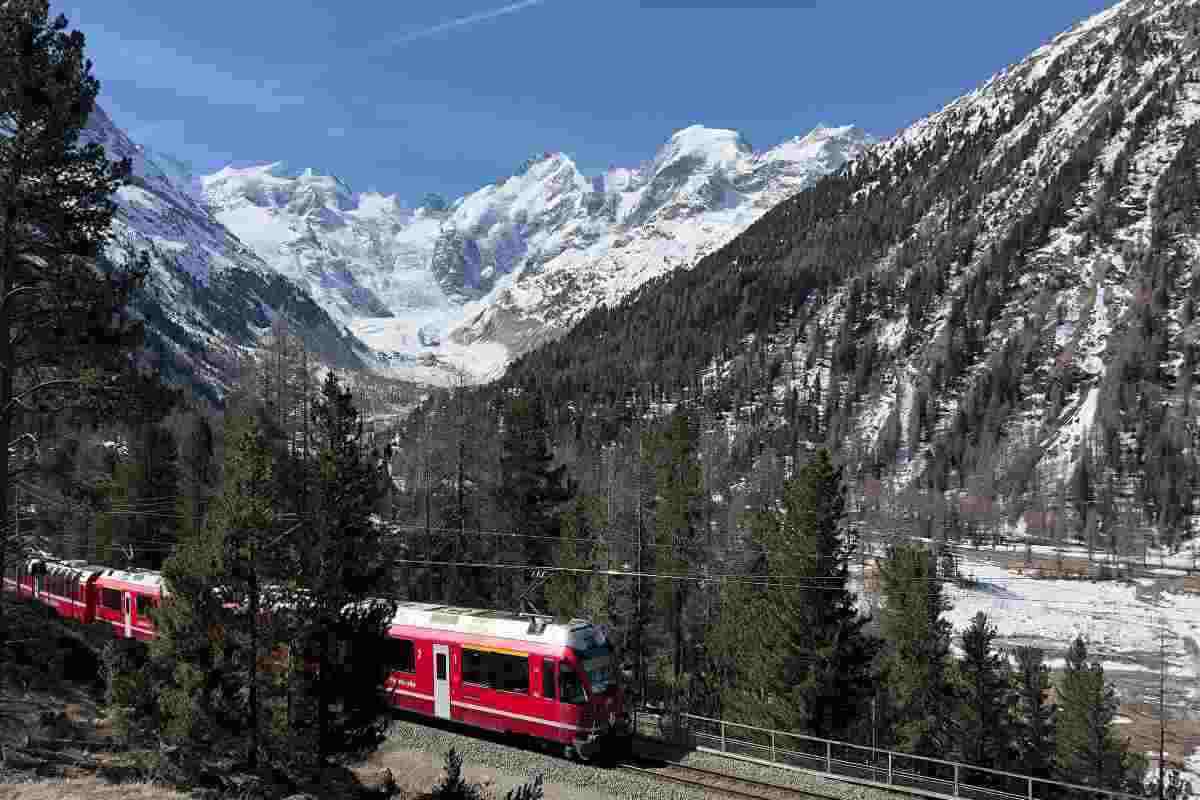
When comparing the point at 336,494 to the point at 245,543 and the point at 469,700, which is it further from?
the point at 469,700

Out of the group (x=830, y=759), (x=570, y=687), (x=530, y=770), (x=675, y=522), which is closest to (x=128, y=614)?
(x=530, y=770)

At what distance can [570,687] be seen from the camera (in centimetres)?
2505

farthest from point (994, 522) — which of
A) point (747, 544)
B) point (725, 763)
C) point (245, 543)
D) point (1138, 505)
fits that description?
point (245, 543)

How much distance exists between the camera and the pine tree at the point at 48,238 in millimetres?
17797

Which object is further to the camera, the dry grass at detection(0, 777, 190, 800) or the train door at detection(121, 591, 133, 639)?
the train door at detection(121, 591, 133, 639)

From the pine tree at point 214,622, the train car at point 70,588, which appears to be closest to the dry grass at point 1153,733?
the pine tree at point 214,622

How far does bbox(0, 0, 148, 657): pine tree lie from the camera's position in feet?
58.4

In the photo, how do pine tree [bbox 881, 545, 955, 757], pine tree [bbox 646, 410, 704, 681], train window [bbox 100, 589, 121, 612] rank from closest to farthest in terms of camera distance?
train window [bbox 100, 589, 121, 612] → pine tree [bbox 881, 545, 955, 757] → pine tree [bbox 646, 410, 704, 681]

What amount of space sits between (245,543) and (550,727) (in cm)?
1067

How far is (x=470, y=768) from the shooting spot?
2625cm

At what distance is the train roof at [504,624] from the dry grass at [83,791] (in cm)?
822

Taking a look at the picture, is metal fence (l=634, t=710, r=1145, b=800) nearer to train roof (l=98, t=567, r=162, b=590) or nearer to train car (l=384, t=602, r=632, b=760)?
train car (l=384, t=602, r=632, b=760)

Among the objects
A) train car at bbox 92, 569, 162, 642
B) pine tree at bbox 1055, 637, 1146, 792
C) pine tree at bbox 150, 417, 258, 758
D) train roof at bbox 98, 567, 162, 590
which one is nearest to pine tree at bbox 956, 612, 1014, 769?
pine tree at bbox 1055, 637, 1146, 792

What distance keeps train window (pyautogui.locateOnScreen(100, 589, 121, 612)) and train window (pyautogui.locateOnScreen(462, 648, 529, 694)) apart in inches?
906
